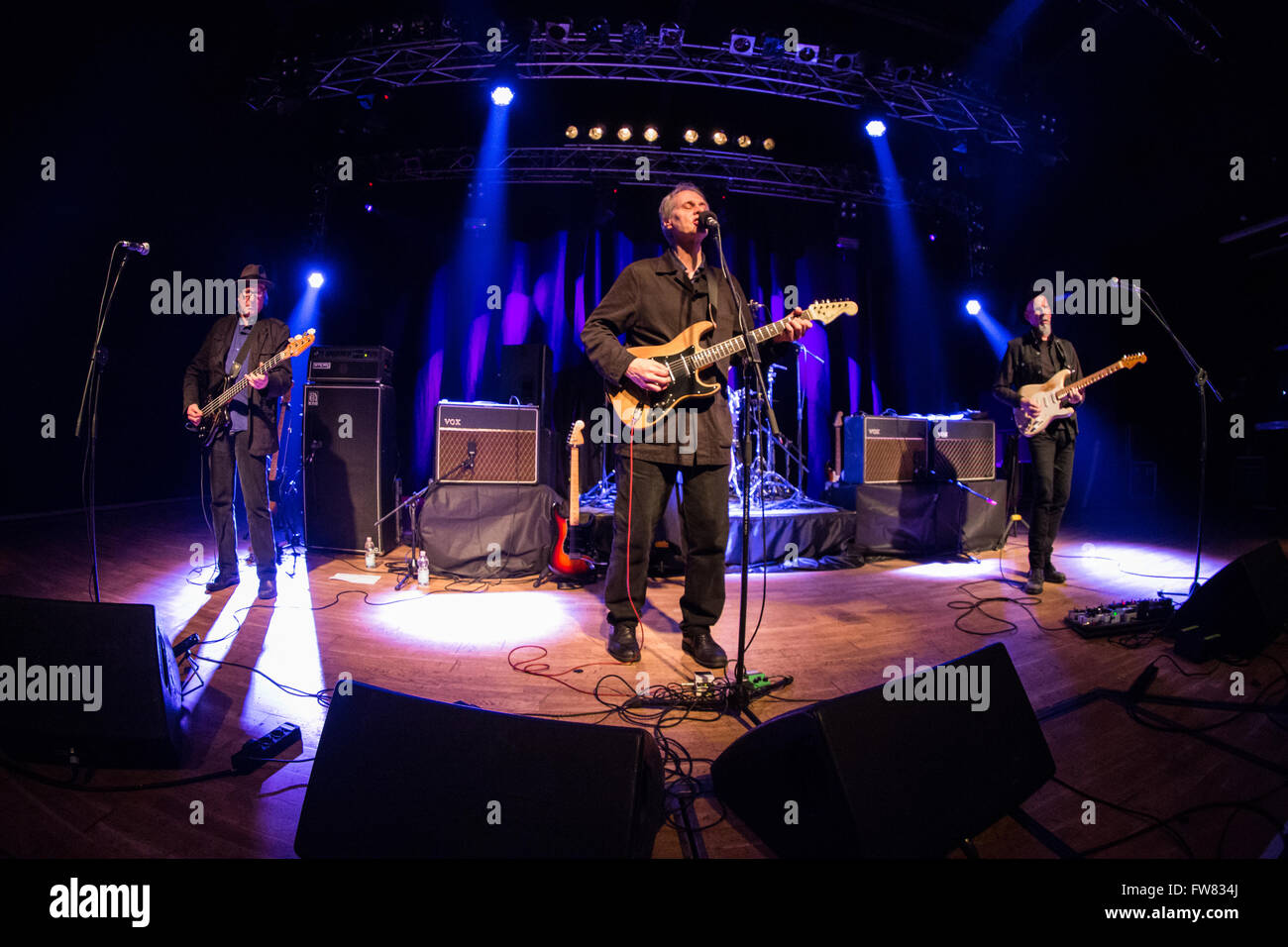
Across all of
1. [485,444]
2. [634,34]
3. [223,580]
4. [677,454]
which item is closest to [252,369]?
[223,580]

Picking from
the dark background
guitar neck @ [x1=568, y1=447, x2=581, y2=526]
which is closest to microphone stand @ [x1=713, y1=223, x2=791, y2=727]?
guitar neck @ [x1=568, y1=447, x2=581, y2=526]

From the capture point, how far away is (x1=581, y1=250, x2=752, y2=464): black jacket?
2.61 m

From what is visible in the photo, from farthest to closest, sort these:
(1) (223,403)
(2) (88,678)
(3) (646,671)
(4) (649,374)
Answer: (1) (223,403)
(3) (646,671)
(4) (649,374)
(2) (88,678)

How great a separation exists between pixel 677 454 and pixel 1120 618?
2685mm

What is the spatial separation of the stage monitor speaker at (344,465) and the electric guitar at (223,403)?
4.43 feet

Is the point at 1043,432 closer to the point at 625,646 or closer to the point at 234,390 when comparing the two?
the point at 625,646

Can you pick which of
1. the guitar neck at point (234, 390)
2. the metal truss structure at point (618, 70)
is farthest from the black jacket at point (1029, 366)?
the guitar neck at point (234, 390)

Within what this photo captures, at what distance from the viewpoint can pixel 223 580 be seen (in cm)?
400

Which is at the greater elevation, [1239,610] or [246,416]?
[246,416]

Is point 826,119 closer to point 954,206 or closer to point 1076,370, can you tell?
point 954,206

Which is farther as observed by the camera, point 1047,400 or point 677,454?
point 1047,400

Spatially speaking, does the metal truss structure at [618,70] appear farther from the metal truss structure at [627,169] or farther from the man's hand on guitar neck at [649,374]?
the man's hand on guitar neck at [649,374]

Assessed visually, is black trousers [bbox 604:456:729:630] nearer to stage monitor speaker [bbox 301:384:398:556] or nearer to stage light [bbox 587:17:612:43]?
stage monitor speaker [bbox 301:384:398:556]

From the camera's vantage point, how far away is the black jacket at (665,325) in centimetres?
261
